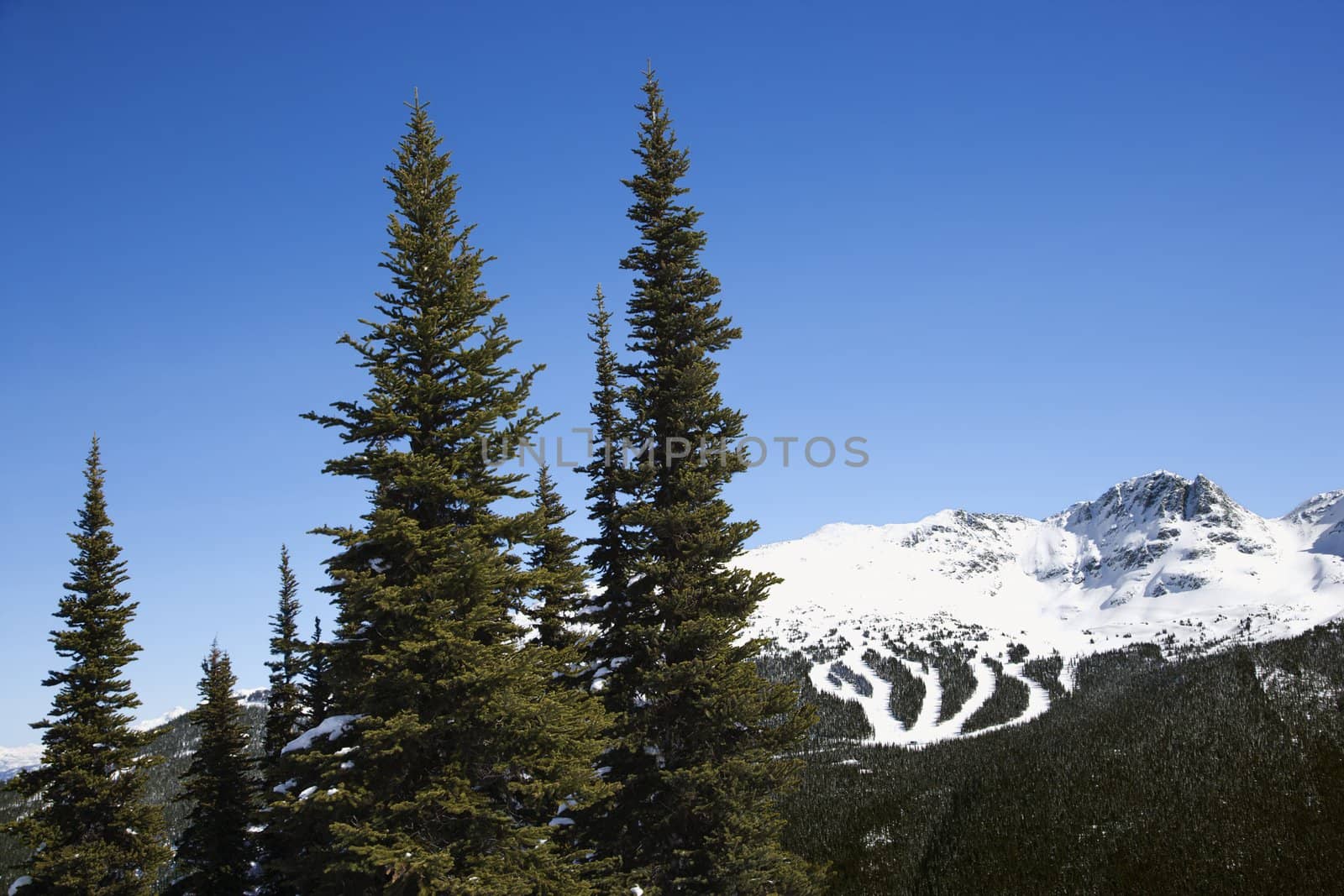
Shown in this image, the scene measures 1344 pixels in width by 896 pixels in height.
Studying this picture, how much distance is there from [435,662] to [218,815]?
3182 centimetres

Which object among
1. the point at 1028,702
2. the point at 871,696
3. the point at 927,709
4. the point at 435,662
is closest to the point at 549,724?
the point at 435,662

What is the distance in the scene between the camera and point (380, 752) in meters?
14.4

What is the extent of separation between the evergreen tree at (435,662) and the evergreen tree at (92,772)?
76.5 ft

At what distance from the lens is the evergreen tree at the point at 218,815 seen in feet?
124

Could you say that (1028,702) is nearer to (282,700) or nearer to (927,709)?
(927,709)

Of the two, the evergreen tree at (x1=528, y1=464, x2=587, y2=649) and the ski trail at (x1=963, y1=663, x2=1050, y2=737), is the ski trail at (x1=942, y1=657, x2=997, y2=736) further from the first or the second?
the evergreen tree at (x1=528, y1=464, x2=587, y2=649)

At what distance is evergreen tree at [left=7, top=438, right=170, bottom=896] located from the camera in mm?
32219

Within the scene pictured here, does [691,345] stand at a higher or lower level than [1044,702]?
higher

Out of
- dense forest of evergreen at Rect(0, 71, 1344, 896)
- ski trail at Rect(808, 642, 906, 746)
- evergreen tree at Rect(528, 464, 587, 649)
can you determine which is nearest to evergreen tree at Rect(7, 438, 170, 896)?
dense forest of evergreen at Rect(0, 71, 1344, 896)

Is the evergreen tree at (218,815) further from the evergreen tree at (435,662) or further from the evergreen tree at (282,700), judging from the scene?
the evergreen tree at (435,662)

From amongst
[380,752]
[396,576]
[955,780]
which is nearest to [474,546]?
[396,576]

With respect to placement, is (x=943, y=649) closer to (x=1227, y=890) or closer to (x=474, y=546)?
(x=1227, y=890)

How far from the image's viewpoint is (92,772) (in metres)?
33.3

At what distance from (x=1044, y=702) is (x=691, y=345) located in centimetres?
7350
